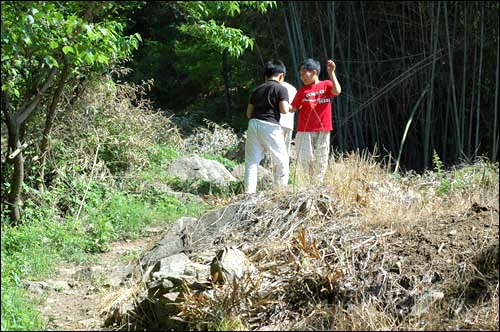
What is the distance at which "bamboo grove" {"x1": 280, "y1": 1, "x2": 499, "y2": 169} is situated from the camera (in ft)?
32.0

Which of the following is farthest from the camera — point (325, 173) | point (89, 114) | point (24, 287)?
point (89, 114)

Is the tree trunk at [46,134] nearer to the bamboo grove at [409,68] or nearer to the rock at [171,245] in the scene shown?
the rock at [171,245]

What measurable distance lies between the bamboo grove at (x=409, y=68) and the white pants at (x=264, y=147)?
2.92m

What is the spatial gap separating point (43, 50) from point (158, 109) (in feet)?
15.9

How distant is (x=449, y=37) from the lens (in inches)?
387

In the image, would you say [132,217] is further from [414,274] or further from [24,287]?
[414,274]

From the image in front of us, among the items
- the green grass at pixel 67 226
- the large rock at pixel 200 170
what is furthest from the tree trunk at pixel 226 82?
the green grass at pixel 67 226

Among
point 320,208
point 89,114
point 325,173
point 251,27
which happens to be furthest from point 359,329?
point 251,27

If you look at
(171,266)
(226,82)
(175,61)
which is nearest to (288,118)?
(171,266)

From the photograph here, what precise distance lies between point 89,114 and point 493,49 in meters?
5.46

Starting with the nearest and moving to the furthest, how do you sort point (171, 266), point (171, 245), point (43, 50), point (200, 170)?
point (171, 266) → point (43, 50) → point (171, 245) → point (200, 170)

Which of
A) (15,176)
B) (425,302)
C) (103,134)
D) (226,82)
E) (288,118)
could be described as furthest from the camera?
(226,82)

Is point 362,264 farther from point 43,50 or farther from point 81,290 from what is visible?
point 43,50

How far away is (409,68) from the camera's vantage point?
10.3m
